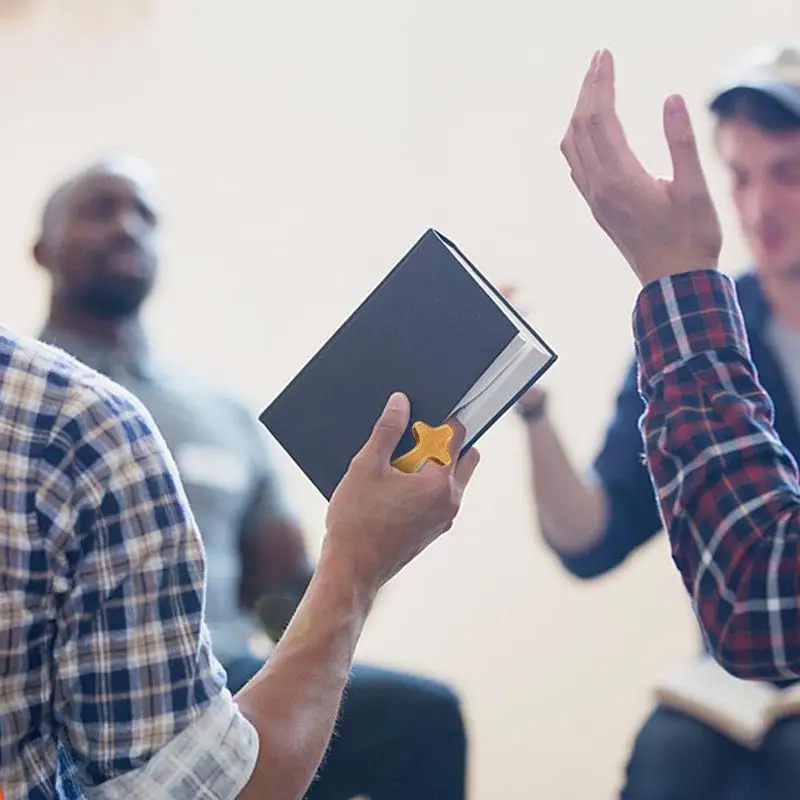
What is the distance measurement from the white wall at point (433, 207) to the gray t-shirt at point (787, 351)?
7 cm

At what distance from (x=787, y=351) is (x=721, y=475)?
351 mm

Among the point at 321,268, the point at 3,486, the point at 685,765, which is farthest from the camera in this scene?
the point at 321,268

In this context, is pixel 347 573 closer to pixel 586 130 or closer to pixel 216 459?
pixel 586 130

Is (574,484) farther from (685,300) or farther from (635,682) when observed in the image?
(685,300)

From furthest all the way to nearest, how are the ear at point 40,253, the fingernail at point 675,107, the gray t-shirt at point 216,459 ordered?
the ear at point 40,253 → the gray t-shirt at point 216,459 → the fingernail at point 675,107

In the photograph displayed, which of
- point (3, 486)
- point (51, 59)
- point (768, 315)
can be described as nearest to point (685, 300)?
point (768, 315)

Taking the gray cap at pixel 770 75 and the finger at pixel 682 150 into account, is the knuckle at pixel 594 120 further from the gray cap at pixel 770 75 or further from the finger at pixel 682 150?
the gray cap at pixel 770 75

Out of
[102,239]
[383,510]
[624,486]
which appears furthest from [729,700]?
[102,239]

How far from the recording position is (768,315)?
101 cm

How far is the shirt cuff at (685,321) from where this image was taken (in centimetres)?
72

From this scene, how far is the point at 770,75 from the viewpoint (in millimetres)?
1011

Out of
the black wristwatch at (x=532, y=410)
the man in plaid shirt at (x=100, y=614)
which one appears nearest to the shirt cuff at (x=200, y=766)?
the man in plaid shirt at (x=100, y=614)

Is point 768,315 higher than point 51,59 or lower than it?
higher

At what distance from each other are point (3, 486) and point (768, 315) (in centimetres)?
69
